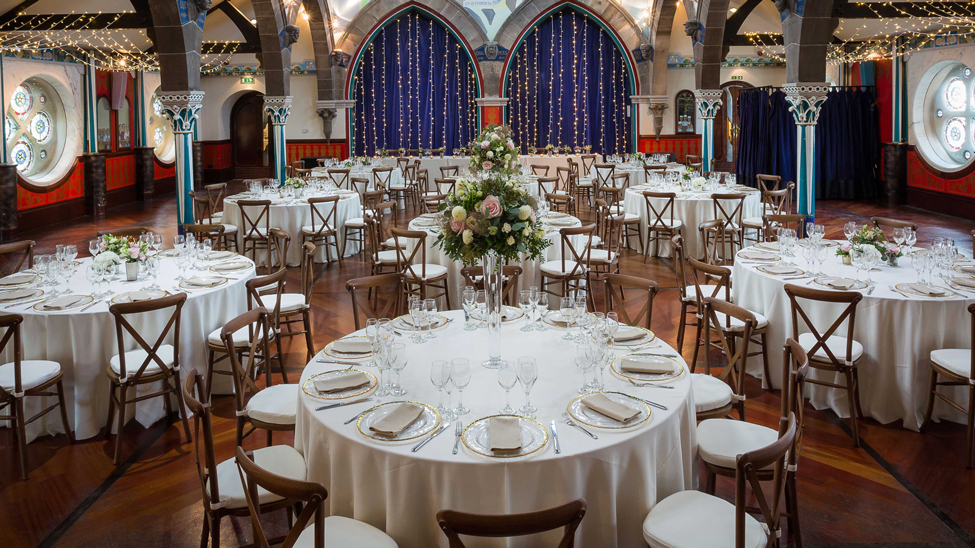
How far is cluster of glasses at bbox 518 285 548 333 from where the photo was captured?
11.2ft

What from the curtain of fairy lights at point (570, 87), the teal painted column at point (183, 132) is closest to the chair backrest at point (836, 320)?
the teal painted column at point (183, 132)

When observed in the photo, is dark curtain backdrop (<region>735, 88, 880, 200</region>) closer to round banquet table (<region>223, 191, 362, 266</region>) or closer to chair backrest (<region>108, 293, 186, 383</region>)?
round banquet table (<region>223, 191, 362, 266</region>)

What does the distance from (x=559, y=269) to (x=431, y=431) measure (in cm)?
389

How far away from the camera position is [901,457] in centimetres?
371

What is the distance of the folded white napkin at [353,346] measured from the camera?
10.3 feet

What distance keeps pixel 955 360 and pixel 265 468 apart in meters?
3.39

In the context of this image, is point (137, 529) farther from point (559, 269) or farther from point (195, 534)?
point (559, 269)

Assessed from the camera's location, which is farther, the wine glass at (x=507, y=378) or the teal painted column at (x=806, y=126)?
the teal painted column at (x=806, y=126)

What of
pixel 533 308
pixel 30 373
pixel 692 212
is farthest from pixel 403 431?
pixel 692 212

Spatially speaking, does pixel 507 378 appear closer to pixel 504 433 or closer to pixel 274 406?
pixel 504 433

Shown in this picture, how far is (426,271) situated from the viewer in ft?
20.2

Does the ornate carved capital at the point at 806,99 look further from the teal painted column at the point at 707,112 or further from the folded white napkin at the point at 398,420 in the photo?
the folded white napkin at the point at 398,420

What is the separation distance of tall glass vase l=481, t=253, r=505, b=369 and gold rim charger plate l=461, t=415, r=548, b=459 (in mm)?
397

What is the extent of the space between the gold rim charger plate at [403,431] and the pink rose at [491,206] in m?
0.79
